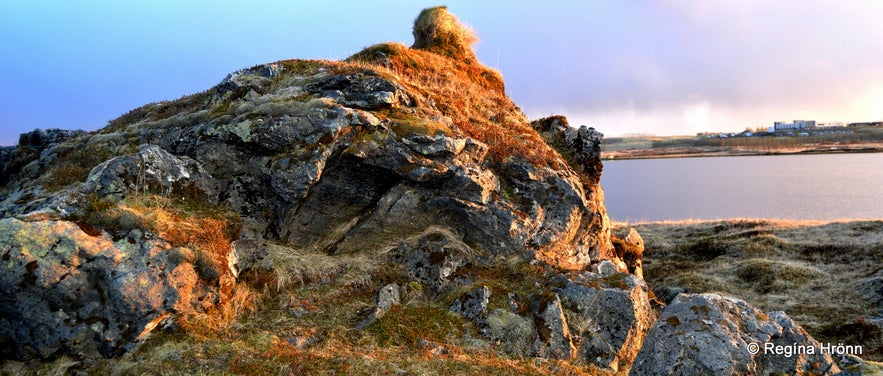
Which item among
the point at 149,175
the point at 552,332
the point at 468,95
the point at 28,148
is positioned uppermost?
the point at 468,95

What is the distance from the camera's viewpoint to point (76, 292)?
9.33 meters

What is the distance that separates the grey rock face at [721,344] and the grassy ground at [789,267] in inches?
451

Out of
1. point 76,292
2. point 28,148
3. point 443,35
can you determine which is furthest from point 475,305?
point 28,148

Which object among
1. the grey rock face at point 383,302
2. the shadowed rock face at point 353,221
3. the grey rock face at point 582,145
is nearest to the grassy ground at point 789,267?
the shadowed rock face at point 353,221

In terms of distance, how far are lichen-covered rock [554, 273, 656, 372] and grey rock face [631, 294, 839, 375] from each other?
256 centimetres

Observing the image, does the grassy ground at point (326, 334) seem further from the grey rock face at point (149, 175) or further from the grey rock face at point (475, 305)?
the grey rock face at point (149, 175)

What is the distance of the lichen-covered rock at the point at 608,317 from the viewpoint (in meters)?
11.8

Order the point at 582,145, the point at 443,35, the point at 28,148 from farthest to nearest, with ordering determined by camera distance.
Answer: the point at 443,35, the point at 28,148, the point at 582,145

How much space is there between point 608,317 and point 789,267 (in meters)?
24.2

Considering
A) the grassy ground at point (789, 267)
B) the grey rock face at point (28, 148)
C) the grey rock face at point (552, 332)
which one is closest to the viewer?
the grey rock face at point (552, 332)

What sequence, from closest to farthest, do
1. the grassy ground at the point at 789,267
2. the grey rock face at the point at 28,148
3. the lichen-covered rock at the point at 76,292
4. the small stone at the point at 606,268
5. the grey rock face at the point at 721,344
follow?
the grey rock face at the point at 721,344 → the lichen-covered rock at the point at 76,292 → the small stone at the point at 606,268 → the grassy ground at the point at 789,267 → the grey rock face at the point at 28,148

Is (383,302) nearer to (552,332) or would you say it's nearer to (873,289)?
(552,332)

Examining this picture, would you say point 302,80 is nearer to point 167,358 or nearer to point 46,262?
point 46,262

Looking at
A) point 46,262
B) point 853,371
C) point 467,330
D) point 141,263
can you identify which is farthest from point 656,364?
point 46,262
